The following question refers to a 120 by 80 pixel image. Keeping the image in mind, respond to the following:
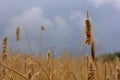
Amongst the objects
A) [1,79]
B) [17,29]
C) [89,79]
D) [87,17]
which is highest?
[17,29]

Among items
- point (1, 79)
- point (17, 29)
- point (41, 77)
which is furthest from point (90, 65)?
point (41, 77)

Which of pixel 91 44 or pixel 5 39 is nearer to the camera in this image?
pixel 91 44

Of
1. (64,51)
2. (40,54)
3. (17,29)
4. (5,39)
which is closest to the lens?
(5,39)

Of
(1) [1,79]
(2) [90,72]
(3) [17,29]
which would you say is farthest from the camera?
(3) [17,29]

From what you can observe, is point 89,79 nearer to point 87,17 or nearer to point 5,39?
point 87,17

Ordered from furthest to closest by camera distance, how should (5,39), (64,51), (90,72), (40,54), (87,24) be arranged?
1. (64,51)
2. (40,54)
3. (5,39)
4. (87,24)
5. (90,72)

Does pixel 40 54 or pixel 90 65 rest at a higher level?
pixel 40 54

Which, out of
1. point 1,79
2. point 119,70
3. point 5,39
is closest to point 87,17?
point 119,70

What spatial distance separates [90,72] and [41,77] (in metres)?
2.41

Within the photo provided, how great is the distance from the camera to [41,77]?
355cm

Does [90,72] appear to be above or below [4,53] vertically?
below

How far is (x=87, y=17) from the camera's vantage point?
155cm

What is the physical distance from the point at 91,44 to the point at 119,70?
0.31 meters

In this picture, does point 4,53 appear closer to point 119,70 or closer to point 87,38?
point 87,38
